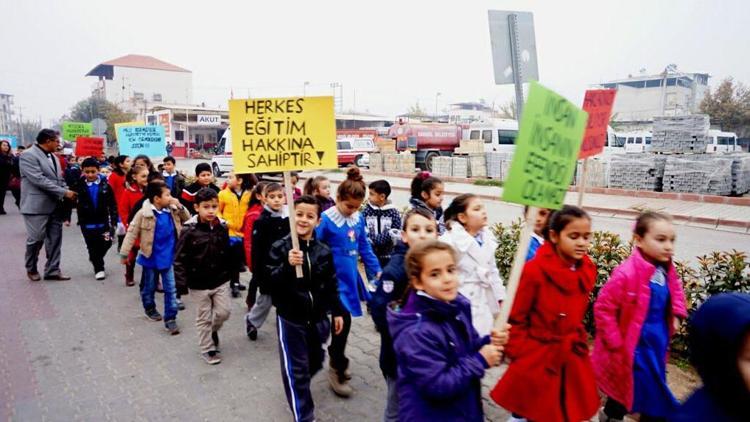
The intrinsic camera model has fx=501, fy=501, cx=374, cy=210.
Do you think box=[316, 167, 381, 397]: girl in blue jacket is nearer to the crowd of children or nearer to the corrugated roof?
the crowd of children

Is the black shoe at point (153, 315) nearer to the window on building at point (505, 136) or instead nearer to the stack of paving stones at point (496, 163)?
the stack of paving stones at point (496, 163)

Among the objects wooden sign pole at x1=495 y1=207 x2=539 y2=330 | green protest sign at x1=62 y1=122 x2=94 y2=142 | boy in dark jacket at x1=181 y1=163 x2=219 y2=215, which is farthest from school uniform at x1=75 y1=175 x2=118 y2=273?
green protest sign at x1=62 y1=122 x2=94 y2=142

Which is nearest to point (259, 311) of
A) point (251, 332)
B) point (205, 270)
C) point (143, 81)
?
point (251, 332)

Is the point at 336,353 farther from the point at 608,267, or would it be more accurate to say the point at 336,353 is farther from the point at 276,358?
the point at 608,267

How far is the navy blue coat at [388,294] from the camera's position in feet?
9.37

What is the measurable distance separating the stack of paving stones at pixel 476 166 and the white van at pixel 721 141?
42.4ft

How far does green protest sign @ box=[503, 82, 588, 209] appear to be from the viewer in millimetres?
2355

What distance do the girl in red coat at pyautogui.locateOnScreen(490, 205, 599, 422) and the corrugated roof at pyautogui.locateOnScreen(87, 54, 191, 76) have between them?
100 m

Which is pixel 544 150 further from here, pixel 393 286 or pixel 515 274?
pixel 393 286

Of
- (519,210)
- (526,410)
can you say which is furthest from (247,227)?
(519,210)

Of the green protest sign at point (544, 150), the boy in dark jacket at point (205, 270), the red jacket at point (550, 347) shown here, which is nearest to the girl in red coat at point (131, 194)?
the boy in dark jacket at point (205, 270)

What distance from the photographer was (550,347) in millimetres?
2861

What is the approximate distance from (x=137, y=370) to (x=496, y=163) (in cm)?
2015

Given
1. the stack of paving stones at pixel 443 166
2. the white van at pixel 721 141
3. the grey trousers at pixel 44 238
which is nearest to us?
the grey trousers at pixel 44 238
